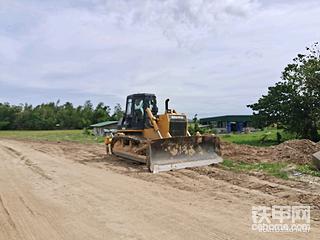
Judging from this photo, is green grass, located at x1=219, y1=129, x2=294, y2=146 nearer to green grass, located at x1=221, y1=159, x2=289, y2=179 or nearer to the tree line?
green grass, located at x1=221, y1=159, x2=289, y2=179

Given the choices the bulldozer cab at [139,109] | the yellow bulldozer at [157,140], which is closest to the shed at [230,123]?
the bulldozer cab at [139,109]

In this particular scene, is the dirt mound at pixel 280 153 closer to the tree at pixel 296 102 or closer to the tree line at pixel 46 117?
the tree at pixel 296 102

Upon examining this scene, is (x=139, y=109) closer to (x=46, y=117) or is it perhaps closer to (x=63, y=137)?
(x=63, y=137)

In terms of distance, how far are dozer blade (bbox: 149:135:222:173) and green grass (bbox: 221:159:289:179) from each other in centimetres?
56

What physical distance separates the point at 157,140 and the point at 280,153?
5164 millimetres

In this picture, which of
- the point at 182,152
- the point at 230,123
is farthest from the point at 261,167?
the point at 230,123

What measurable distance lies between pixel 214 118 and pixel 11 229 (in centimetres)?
7048

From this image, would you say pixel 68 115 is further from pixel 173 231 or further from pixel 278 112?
pixel 173 231

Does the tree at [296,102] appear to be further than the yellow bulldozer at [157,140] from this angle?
Yes

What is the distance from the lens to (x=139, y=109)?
15.9 meters

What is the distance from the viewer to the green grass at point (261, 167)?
437 inches

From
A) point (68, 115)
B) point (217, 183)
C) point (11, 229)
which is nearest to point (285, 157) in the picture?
point (217, 183)

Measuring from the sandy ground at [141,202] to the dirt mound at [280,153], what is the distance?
2.83 metres

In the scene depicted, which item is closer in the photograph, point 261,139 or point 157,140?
point 157,140
